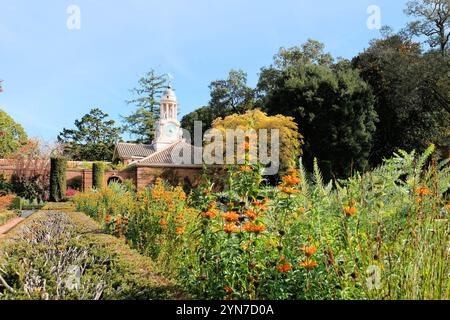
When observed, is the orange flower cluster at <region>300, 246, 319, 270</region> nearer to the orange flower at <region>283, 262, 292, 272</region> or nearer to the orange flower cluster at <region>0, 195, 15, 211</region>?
the orange flower at <region>283, 262, 292, 272</region>

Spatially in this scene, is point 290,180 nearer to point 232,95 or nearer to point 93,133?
point 232,95

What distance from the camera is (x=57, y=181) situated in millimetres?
19422

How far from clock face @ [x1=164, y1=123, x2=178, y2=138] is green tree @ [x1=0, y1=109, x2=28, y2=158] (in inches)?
457

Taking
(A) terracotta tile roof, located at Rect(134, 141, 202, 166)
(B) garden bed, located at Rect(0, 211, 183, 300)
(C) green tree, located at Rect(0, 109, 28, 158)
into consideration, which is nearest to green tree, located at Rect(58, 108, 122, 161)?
(C) green tree, located at Rect(0, 109, 28, 158)

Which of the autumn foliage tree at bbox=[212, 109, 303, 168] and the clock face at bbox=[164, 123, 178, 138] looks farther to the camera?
the clock face at bbox=[164, 123, 178, 138]

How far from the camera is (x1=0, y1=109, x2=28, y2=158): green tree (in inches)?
1195

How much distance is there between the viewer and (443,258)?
7.22 ft

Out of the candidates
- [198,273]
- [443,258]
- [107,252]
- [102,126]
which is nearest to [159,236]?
[107,252]

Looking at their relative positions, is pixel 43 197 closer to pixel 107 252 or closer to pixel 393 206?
pixel 107 252

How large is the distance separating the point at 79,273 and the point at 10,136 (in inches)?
1294

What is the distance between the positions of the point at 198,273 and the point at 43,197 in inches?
749

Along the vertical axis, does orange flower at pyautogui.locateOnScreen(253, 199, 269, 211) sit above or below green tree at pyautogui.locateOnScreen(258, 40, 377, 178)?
below

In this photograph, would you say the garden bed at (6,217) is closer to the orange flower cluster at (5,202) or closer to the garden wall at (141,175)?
the orange flower cluster at (5,202)

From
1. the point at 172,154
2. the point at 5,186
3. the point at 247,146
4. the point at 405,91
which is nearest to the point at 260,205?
the point at 247,146
